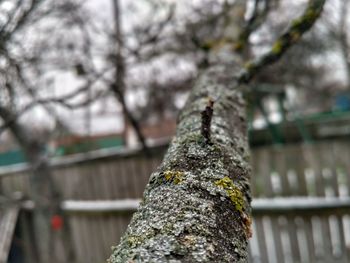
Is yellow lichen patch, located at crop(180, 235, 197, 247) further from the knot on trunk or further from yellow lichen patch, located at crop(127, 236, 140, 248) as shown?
the knot on trunk

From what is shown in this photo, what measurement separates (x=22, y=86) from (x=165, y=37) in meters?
2.25

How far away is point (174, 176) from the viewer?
3.33 ft

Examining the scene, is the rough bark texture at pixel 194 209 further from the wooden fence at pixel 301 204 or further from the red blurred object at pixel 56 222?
the red blurred object at pixel 56 222

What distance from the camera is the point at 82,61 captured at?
538 centimetres

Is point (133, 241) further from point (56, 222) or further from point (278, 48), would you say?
point (56, 222)

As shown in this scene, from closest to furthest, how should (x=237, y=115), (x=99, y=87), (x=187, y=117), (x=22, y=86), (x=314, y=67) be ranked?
(x=187, y=117)
(x=237, y=115)
(x=22, y=86)
(x=99, y=87)
(x=314, y=67)

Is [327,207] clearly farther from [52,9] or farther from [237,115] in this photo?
[52,9]

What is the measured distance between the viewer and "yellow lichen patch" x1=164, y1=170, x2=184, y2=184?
1.00 metres

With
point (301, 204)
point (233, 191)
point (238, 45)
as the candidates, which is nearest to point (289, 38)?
point (238, 45)

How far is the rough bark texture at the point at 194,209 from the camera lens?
0.78m

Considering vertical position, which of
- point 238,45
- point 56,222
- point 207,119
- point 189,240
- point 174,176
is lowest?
point 56,222

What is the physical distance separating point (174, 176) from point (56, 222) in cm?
498

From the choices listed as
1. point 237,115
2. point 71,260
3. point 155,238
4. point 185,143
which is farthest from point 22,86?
point 155,238

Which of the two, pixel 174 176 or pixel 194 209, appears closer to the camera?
pixel 194 209
